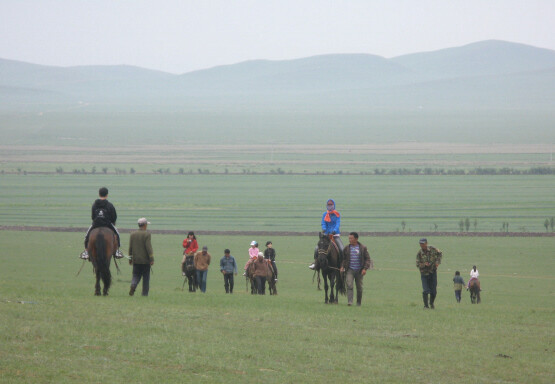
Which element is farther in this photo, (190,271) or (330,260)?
(190,271)

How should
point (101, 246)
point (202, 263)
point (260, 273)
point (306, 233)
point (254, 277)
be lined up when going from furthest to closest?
1. point (306, 233)
2. point (254, 277)
3. point (260, 273)
4. point (202, 263)
5. point (101, 246)

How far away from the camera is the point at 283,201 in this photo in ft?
279

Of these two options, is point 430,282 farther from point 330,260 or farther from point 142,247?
point 142,247

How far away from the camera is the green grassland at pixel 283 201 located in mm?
65375

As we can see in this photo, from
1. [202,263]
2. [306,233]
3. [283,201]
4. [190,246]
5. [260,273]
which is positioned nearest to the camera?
[202,263]

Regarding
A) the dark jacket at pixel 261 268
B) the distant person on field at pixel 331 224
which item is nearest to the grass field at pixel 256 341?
the distant person on field at pixel 331 224

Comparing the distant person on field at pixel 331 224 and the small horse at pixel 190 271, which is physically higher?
the distant person on field at pixel 331 224

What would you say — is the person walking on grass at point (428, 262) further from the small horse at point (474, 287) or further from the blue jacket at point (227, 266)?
the small horse at point (474, 287)

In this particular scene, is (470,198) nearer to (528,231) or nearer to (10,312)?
(528,231)

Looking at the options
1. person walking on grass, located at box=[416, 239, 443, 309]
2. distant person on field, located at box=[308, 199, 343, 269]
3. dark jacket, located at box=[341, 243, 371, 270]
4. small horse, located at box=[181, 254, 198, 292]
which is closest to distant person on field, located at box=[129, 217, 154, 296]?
distant person on field, located at box=[308, 199, 343, 269]

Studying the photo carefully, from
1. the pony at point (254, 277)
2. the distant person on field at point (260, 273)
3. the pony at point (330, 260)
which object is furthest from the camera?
the pony at point (254, 277)

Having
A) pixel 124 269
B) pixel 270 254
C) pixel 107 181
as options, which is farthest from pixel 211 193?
pixel 270 254

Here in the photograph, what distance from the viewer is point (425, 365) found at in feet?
38.8

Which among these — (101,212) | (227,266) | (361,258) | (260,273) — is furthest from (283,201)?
(101,212)
